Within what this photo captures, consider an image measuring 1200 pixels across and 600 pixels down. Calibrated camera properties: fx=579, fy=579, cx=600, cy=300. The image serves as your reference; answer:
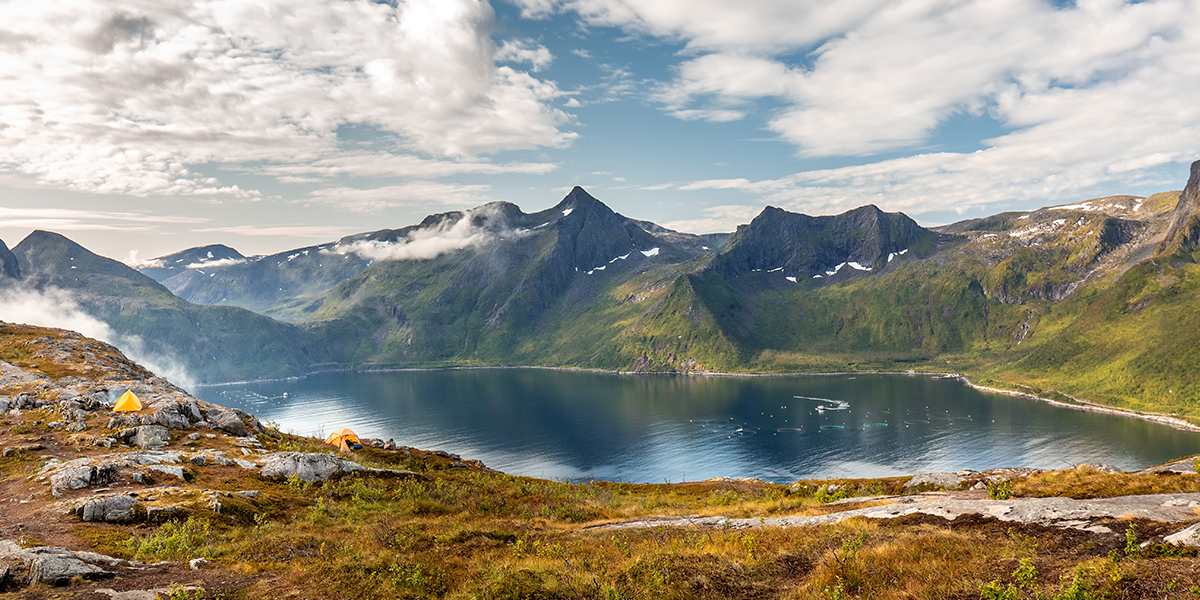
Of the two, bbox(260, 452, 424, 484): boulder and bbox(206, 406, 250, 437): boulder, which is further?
bbox(206, 406, 250, 437): boulder

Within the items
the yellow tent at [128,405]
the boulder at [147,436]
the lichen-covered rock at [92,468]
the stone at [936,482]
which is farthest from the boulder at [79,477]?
the stone at [936,482]

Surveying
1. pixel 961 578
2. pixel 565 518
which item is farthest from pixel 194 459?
pixel 961 578

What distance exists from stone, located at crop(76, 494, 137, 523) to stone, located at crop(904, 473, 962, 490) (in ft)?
148

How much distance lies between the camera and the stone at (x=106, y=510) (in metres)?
27.4

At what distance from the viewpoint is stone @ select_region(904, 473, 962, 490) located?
122 ft

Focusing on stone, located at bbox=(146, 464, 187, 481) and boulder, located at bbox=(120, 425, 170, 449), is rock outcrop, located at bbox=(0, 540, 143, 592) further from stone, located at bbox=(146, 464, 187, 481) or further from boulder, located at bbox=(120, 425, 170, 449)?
boulder, located at bbox=(120, 425, 170, 449)

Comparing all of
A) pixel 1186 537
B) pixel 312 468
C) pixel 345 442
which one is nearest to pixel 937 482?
pixel 1186 537

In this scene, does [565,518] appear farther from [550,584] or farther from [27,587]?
[27,587]

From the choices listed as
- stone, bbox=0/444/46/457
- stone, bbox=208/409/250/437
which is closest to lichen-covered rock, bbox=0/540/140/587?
stone, bbox=0/444/46/457

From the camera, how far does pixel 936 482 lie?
131 feet

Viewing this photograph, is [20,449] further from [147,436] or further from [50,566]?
[50,566]

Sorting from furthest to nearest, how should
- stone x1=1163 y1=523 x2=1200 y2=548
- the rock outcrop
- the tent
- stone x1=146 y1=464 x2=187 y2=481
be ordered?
1. the tent
2. stone x1=146 y1=464 x2=187 y2=481
3. the rock outcrop
4. stone x1=1163 y1=523 x2=1200 y2=548

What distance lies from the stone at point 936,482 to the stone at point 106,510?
4500cm

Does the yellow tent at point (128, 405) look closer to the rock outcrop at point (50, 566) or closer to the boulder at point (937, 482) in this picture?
the rock outcrop at point (50, 566)
